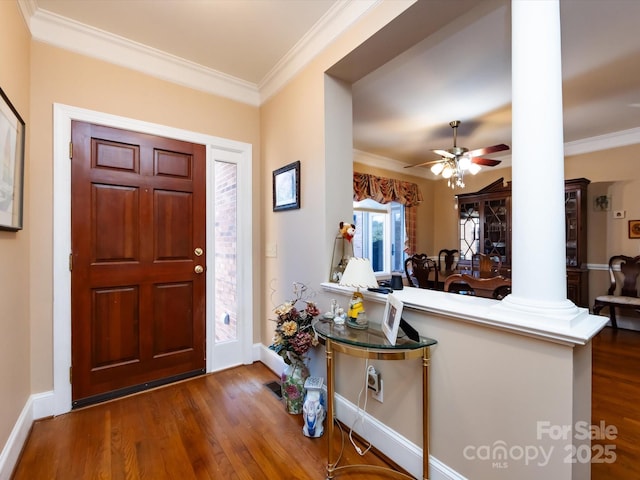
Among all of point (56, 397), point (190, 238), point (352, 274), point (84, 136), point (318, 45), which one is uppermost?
point (318, 45)

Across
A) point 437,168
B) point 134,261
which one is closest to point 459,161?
point 437,168

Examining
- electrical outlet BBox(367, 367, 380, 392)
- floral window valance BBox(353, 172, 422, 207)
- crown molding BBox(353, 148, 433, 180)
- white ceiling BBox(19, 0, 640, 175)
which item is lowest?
electrical outlet BBox(367, 367, 380, 392)

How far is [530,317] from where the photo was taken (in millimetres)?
1072

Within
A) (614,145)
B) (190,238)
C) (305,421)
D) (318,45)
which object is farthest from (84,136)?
(614,145)

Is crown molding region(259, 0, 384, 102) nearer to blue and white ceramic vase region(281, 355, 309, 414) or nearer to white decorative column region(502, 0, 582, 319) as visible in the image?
white decorative column region(502, 0, 582, 319)

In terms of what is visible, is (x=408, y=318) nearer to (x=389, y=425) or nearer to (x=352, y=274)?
(x=352, y=274)

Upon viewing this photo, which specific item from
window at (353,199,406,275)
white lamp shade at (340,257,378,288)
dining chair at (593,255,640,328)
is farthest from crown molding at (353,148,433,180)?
white lamp shade at (340,257,378,288)

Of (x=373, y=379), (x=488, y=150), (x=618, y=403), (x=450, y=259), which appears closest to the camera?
(x=373, y=379)

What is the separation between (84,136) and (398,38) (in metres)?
2.17

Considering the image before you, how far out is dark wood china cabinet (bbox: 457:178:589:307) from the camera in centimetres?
381

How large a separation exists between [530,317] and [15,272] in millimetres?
2517

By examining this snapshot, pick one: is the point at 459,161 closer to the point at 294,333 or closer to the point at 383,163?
the point at 383,163

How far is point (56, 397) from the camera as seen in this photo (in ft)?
6.39

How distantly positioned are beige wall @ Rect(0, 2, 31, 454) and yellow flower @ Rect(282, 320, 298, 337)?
1410 mm
